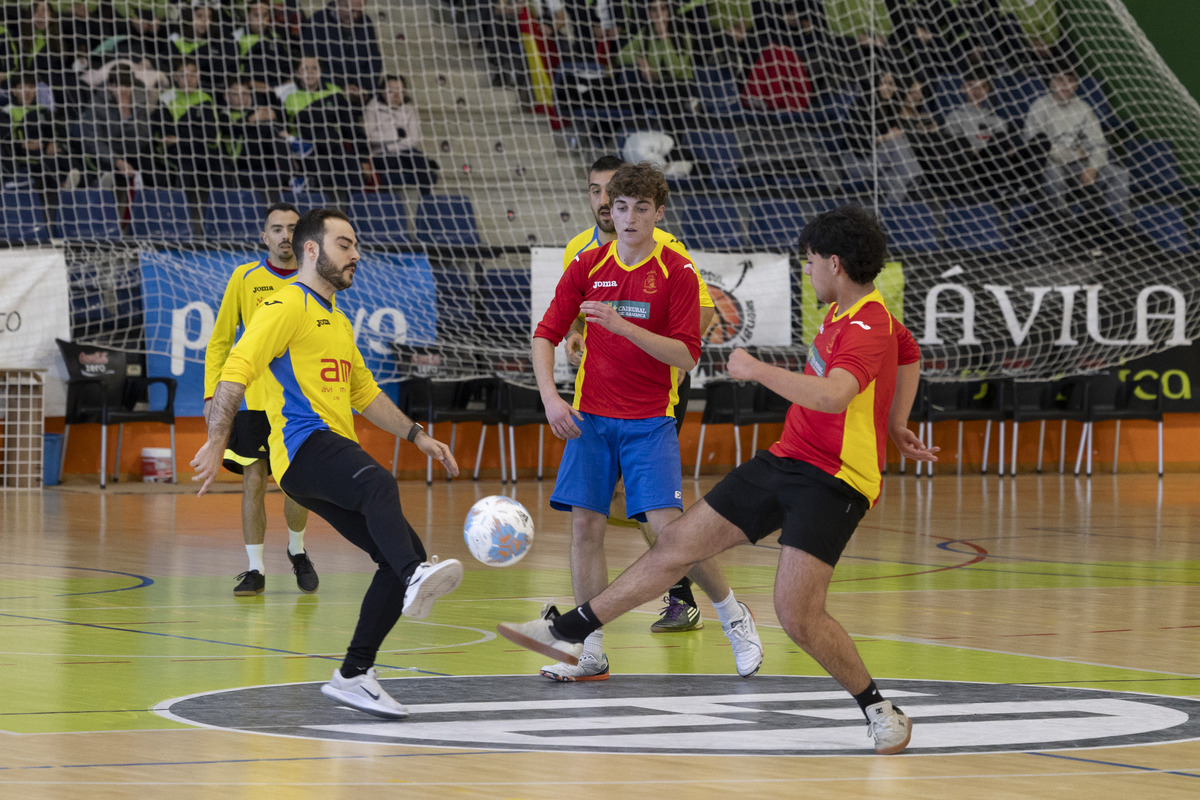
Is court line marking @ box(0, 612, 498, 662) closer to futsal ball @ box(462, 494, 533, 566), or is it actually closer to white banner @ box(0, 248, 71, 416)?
futsal ball @ box(462, 494, 533, 566)

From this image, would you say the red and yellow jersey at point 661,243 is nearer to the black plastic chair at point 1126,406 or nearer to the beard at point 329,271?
the beard at point 329,271

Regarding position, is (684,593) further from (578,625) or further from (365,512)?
(365,512)

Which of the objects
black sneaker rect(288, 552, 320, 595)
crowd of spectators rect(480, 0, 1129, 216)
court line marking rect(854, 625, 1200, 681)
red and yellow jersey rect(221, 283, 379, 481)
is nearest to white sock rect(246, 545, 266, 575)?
black sneaker rect(288, 552, 320, 595)

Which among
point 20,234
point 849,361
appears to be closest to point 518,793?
point 849,361

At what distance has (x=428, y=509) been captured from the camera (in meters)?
13.2

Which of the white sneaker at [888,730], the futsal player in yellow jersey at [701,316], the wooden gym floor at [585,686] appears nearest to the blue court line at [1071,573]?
the wooden gym floor at [585,686]

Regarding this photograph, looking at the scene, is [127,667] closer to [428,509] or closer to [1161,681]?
[1161,681]

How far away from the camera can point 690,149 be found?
715 inches

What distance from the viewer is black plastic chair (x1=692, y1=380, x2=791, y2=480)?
17.3 meters

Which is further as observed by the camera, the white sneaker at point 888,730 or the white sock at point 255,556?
the white sock at point 255,556

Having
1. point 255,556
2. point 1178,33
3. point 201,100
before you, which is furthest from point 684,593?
point 1178,33

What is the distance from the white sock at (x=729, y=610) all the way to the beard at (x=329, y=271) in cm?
183

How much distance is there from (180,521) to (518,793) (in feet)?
28.9

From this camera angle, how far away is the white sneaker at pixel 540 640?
16.7 feet
